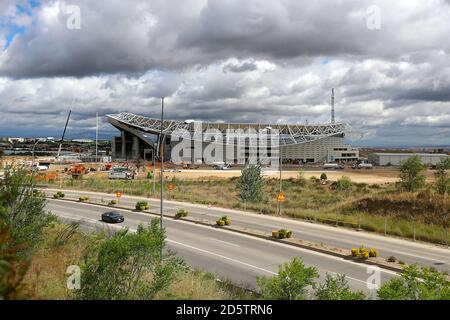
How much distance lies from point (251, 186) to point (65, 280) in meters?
37.6

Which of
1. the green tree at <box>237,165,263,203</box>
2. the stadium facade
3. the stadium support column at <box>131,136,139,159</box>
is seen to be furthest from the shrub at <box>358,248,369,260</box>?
the stadium support column at <box>131,136,139,159</box>

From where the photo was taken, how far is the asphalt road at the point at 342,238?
23.1 m

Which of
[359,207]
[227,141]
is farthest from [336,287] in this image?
[227,141]

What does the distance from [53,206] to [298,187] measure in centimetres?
4245

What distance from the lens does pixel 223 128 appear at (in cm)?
15812

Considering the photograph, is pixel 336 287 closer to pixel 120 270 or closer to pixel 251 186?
pixel 120 270

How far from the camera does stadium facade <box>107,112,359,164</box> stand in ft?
485

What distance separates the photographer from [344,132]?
168m

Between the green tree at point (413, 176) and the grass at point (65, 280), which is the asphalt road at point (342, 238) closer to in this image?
the grass at point (65, 280)

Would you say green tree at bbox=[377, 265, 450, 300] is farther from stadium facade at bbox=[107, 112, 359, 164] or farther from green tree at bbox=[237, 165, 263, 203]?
stadium facade at bbox=[107, 112, 359, 164]

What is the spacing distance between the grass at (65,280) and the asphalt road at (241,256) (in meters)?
2.78

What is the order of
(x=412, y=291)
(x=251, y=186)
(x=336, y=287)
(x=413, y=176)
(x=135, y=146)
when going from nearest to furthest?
(x=336, y=287)
(x=412, y=291)
(x=251, y=186)
(x=413, y=176)
(x=135, y=146)

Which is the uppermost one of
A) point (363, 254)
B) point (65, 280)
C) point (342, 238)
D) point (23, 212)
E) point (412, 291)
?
point (23, 212)
